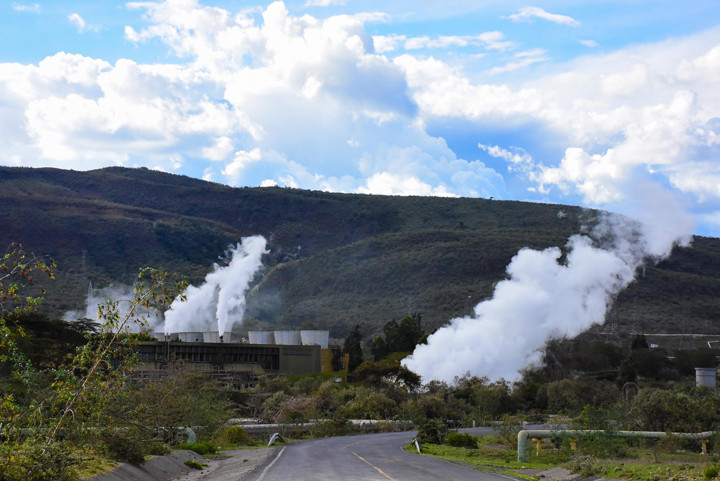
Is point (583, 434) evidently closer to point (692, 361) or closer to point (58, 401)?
point (58, 401)

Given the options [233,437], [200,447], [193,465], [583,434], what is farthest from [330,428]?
[193,465]

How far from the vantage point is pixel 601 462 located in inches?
1032

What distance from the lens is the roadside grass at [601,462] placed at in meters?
21.4

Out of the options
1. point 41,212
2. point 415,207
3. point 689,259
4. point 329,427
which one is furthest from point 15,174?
point 329,427

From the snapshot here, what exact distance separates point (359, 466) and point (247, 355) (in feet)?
203

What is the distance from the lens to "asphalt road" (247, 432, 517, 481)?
73.0ft

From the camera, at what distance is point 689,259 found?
137 m

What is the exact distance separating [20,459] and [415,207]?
7224 inches

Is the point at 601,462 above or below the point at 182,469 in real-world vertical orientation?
above

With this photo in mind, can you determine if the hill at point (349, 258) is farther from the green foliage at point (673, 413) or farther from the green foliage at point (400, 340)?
the green foliage at point (673, 413)

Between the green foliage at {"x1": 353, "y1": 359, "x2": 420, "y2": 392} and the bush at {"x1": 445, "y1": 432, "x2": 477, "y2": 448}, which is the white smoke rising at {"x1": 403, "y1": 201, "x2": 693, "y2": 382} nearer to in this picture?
the green foliage at {"x1": 353, "y1": 359, "x2": 420, "y2": 392}

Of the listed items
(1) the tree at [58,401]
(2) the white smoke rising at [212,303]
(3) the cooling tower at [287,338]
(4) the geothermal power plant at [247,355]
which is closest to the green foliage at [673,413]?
(1) the tree at [58,401]

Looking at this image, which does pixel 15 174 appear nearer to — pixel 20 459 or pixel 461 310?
pixel 461 310

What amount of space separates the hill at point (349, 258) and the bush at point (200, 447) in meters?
72.6
